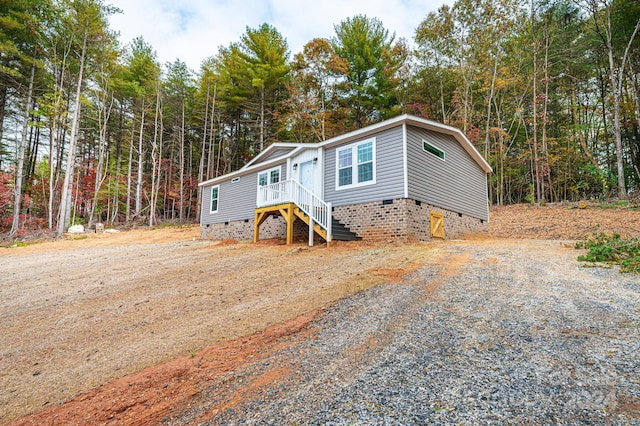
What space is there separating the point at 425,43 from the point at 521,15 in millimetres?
4886

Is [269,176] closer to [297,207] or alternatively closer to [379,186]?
[297,207]

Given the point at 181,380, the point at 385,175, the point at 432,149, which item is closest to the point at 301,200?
the point at 385,175

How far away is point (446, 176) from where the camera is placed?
36.1ft

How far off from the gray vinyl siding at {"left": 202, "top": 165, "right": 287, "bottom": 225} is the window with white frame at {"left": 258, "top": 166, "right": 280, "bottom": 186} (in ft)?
0.68

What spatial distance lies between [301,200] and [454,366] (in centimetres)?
807

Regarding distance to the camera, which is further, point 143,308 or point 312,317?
point 143,308

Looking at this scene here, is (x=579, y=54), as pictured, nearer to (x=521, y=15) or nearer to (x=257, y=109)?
(x=521, y=15)

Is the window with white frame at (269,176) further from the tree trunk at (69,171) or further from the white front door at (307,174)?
the tree trunk at (69,171)

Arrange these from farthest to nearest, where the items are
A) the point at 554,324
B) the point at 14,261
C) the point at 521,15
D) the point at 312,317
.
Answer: the point at 521,15 < the point at 14,261 < the point at 312,317 < the point at 554,324

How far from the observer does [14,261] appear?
364 inches

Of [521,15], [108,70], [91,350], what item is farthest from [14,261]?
[521,15]

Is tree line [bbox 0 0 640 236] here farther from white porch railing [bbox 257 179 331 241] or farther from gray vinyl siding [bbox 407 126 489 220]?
white porch railing [bbox 257 179 331 241]

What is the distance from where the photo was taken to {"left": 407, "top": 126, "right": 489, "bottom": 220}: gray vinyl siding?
30.8 feet

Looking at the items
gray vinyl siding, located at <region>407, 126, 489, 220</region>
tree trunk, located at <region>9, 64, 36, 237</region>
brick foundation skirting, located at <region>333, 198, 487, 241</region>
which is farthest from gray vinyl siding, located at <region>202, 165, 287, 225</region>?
tree trunk, located at <region>9, 64, 36, 237</region>
